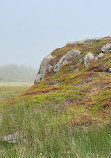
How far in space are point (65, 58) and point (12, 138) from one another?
2489cm

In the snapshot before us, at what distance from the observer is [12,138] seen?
788 cm

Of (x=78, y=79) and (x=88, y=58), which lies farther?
(x=88, y=58)

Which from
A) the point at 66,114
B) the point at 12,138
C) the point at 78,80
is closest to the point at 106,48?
the point at 78,80

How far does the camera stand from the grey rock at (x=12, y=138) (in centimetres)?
776

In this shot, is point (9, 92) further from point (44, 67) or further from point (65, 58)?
point (65, 58)

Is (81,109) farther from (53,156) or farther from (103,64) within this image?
(103,64)

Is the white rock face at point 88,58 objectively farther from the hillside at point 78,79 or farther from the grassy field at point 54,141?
the grassy field at point 54,141

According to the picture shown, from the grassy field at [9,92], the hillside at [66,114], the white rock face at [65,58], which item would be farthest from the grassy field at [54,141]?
the white rock face at [65,58]

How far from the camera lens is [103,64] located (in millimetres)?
23938

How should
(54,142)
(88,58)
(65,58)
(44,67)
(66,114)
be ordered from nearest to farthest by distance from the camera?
1. (54,142)
2. (66,114)
3. (88,58)
4. (65,58)
5. (44,67)

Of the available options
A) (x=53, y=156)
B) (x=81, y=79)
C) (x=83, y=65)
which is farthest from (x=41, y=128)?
(x=83, y=65)

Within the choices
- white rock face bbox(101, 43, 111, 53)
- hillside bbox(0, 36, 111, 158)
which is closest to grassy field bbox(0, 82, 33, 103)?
hillside bbox(0, 36, 111, 158)

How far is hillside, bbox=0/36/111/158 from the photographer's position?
6.03 meters

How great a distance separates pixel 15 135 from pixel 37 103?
775 cm
